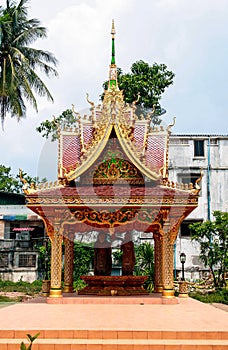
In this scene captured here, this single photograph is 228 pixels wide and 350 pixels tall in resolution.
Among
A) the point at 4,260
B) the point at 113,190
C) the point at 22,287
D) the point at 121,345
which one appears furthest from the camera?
the point at 4,260

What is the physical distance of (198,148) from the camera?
26125 mm

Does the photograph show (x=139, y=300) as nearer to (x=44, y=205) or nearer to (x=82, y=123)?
(x=44, y=205)

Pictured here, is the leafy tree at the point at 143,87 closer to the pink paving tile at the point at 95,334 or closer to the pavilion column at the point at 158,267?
the pavilion column at the point at 158,267

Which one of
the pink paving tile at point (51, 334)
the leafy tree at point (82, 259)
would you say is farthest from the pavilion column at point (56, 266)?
the leafy tree at point (82, 259)

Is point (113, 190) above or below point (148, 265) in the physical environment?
above

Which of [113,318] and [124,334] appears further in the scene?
[113,318]

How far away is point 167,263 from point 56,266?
9.22 feet

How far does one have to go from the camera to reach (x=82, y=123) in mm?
12430

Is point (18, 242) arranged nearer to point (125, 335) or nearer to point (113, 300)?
point (113, 300)

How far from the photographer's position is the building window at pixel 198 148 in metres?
26.0

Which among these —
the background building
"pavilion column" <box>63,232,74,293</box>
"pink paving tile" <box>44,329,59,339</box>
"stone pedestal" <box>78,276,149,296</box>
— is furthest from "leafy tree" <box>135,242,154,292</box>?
"pink paving tile" <box>44,329,59,339</box>

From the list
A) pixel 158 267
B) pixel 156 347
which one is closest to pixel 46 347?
pixel 156 347

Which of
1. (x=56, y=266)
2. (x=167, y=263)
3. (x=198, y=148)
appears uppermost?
(x=198, y=148)

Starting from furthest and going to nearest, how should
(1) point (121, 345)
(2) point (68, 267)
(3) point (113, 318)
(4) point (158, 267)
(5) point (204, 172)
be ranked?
1. (5) point (204, 172)
2. (2) point (68, 267)
3. (4) point (158, 267)
4. (3) point (113, 318)
5. (1) point (121, 345)
